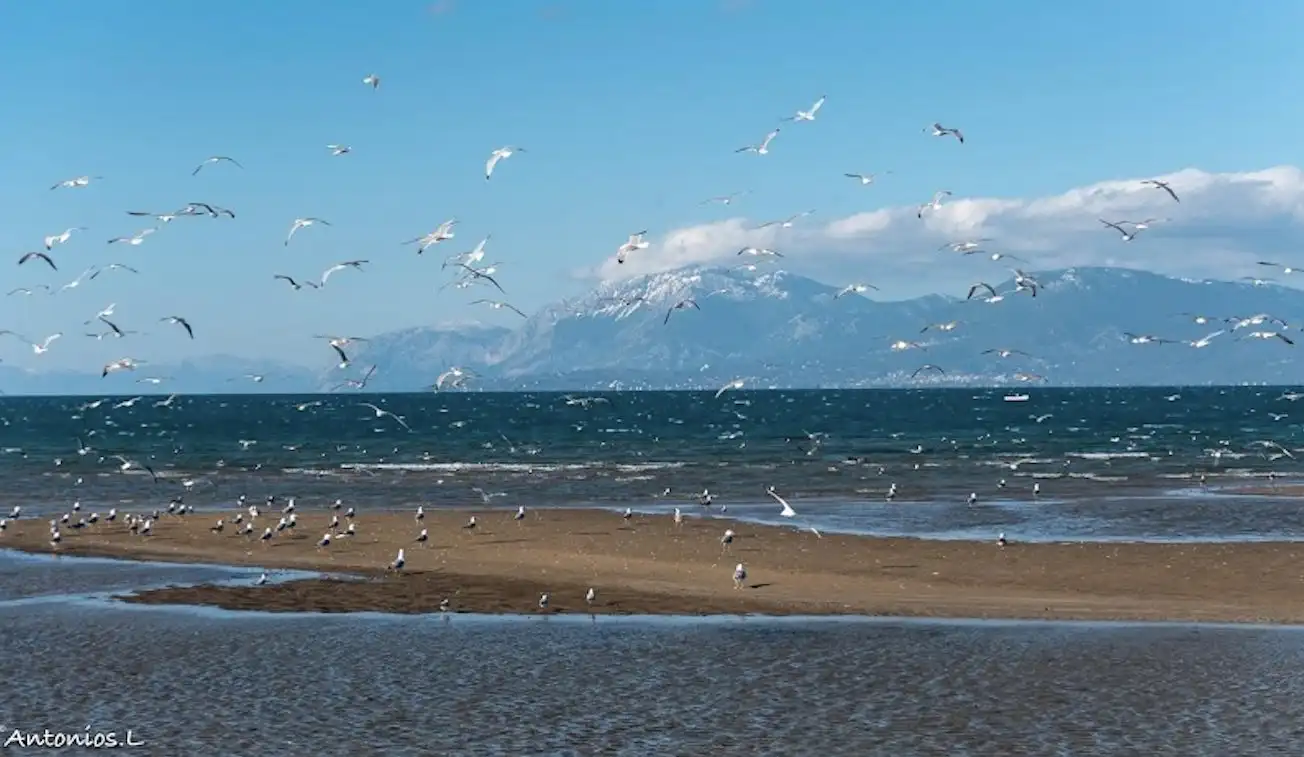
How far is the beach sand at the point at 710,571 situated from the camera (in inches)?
1318

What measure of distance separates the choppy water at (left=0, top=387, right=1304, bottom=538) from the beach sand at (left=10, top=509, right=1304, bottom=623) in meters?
5.24

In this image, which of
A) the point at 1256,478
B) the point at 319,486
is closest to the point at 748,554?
the point at 319,486

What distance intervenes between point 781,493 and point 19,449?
7057 centimetres

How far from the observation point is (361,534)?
5006cm

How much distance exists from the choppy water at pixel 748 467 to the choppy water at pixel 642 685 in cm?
2046

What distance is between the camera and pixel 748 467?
8575 cm

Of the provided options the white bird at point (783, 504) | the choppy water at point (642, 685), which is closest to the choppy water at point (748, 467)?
the white bird at point (783, 504)

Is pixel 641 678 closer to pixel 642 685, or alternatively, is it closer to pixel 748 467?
pixel 642 685

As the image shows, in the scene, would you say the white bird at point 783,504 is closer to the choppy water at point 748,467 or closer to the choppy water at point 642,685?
the choppy water at point 748,467

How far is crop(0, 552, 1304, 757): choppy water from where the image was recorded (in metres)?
21.4

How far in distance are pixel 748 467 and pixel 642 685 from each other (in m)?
61.1

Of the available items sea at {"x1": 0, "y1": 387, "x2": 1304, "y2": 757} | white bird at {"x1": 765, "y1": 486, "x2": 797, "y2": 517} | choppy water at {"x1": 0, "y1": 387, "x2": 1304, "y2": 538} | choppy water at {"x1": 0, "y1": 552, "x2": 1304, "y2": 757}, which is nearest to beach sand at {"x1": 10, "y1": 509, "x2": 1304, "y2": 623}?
white bird at {"x1": 765, "y1": 486, "x2": 797, "y2": 517}

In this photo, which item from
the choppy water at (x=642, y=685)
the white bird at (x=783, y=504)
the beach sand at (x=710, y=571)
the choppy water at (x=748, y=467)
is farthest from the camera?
the choppy water at (x=748, y=467)

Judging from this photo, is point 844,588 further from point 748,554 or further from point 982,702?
point 982,702
